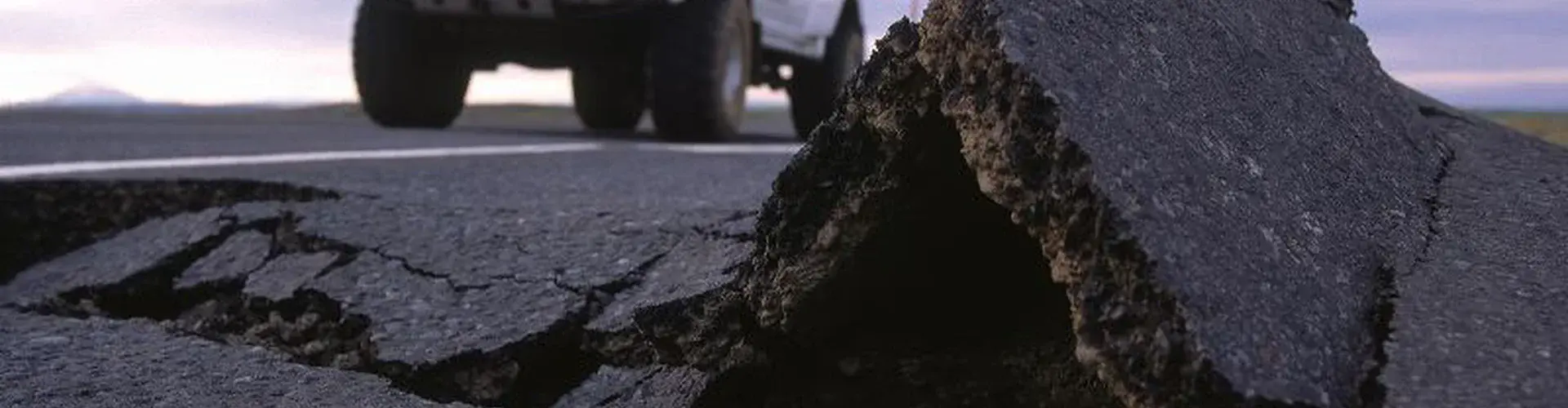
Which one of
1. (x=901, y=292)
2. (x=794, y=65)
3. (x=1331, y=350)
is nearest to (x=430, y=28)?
(x=794, y=65)

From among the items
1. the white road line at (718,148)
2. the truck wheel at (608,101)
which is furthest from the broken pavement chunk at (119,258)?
the truck wheel at (608,101)

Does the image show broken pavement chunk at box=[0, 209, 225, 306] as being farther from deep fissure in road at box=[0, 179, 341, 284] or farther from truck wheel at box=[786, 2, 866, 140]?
truck wheel at box=[786, 2, 866, 140]

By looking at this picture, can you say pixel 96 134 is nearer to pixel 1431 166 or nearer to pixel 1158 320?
pixel 1431 166

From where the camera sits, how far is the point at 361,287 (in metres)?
2.73

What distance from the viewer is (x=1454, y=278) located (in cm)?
194

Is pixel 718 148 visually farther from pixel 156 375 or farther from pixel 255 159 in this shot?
pixel 156 375

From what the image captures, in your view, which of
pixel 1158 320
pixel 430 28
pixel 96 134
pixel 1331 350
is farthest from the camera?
pixel 430 28

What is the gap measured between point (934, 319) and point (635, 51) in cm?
597

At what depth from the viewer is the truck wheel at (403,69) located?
770 centimetres

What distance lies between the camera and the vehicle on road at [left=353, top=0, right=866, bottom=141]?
6.90 metres

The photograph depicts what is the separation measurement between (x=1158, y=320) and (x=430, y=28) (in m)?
6.74

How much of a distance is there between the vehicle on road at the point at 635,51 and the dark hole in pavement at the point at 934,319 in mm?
4397

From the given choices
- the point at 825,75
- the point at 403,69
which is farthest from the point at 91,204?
the point at 825,75

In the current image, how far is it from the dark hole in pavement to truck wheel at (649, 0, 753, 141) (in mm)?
4832
